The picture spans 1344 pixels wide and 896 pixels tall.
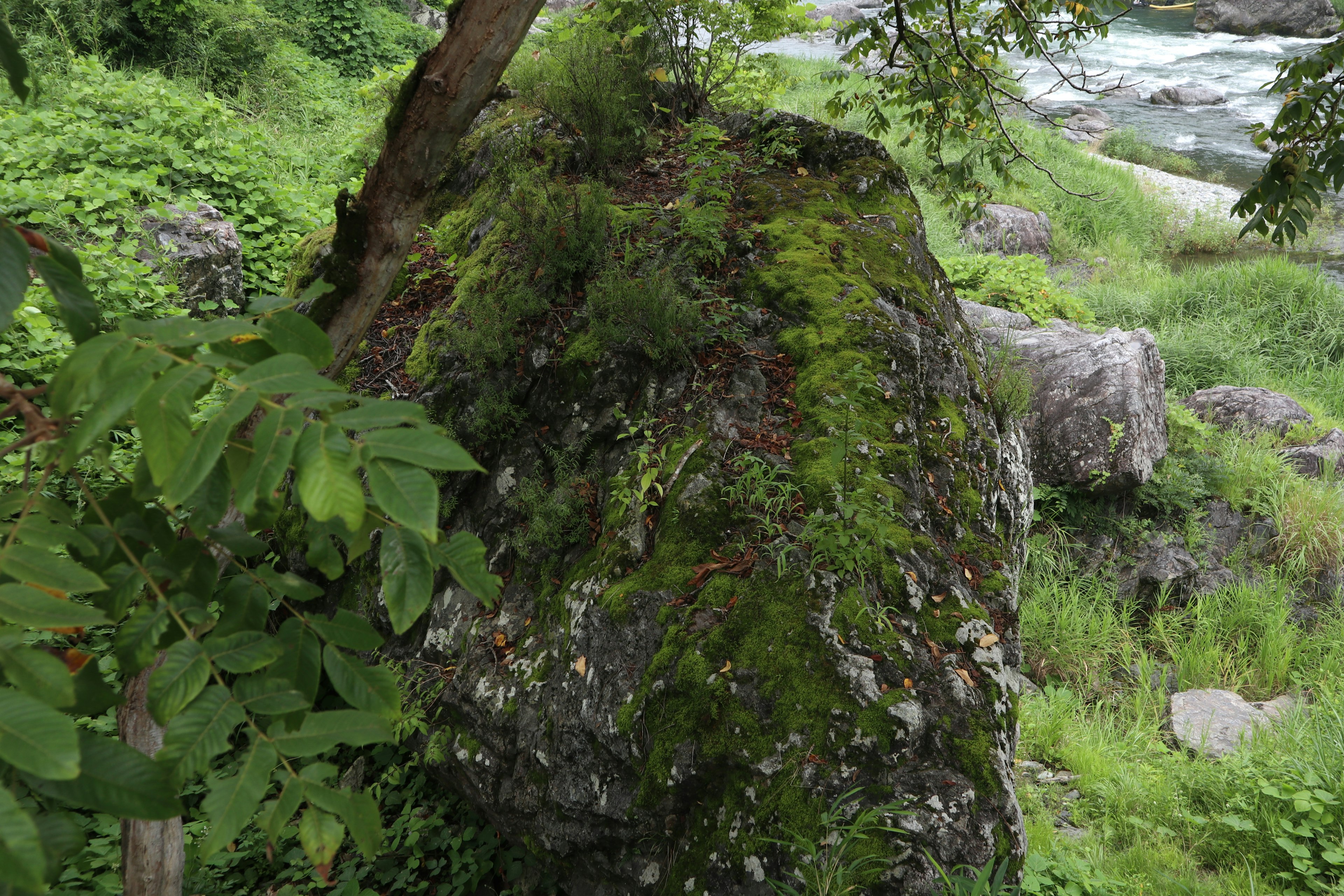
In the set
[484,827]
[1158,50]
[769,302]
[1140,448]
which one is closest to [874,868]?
→ [484,827]

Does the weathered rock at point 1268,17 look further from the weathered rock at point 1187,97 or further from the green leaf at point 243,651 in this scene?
the green leaf at point 243,651

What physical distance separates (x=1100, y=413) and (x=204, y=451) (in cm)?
681

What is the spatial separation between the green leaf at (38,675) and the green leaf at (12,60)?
0.95m

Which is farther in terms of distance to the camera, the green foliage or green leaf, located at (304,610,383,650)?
the green foliage

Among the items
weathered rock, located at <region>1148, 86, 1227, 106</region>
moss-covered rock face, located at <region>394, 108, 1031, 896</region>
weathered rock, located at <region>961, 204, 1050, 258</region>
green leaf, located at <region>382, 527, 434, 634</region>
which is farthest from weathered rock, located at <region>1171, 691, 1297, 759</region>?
weathered rock, located at <region>1148, 86, 1227, 106</region>

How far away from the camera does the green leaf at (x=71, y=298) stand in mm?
1085

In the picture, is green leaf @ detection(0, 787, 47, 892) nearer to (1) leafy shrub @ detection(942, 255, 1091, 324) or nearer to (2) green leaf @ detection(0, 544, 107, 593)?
(2) green leaf @ detection(0, 544, 107, 593)

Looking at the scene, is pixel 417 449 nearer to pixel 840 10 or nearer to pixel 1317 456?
pixel 1317 456

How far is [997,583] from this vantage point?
10.3ft

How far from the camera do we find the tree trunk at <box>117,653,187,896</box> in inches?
78.7

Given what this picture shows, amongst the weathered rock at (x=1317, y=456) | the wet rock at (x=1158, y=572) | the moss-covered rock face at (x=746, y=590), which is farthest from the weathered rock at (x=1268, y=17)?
the moss-covered rock face at (x=746, y=590)

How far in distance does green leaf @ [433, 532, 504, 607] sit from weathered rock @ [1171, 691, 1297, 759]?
15.0 feet

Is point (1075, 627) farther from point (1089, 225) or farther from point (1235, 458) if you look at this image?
point (1089, 225)

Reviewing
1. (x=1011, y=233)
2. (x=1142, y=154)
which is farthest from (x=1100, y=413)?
(x=1142, y=154)
